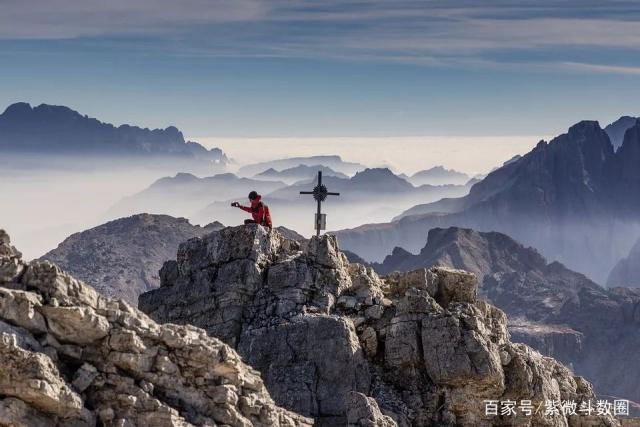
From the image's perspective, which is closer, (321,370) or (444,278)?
(321,370)

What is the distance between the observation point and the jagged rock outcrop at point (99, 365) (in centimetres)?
3328

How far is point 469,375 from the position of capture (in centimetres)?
5141

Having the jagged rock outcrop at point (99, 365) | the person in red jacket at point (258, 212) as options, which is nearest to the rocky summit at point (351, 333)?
the person in red jacket at point (258, 212)

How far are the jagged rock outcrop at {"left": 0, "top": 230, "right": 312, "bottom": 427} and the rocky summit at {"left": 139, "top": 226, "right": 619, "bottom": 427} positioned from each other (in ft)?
34.5

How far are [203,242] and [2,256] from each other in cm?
2225

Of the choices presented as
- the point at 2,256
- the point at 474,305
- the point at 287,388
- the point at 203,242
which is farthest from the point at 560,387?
the point at 2,256

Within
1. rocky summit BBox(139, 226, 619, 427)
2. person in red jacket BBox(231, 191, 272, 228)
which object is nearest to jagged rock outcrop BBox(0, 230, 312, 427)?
rocky summit BBox(139, 226, 619, 427)

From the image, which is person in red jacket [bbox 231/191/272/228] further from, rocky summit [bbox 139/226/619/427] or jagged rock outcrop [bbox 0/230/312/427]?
jagged rock outcrop [bbox 0/230/312/427]

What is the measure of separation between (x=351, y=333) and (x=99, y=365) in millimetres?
18853

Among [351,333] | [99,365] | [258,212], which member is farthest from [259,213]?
[99,365]

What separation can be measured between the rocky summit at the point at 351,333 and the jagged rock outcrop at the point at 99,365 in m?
10.5

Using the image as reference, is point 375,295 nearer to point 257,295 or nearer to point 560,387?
point 257,295

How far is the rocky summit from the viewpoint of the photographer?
2029 inches

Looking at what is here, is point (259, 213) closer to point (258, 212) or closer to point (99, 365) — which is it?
point (258, 212)
